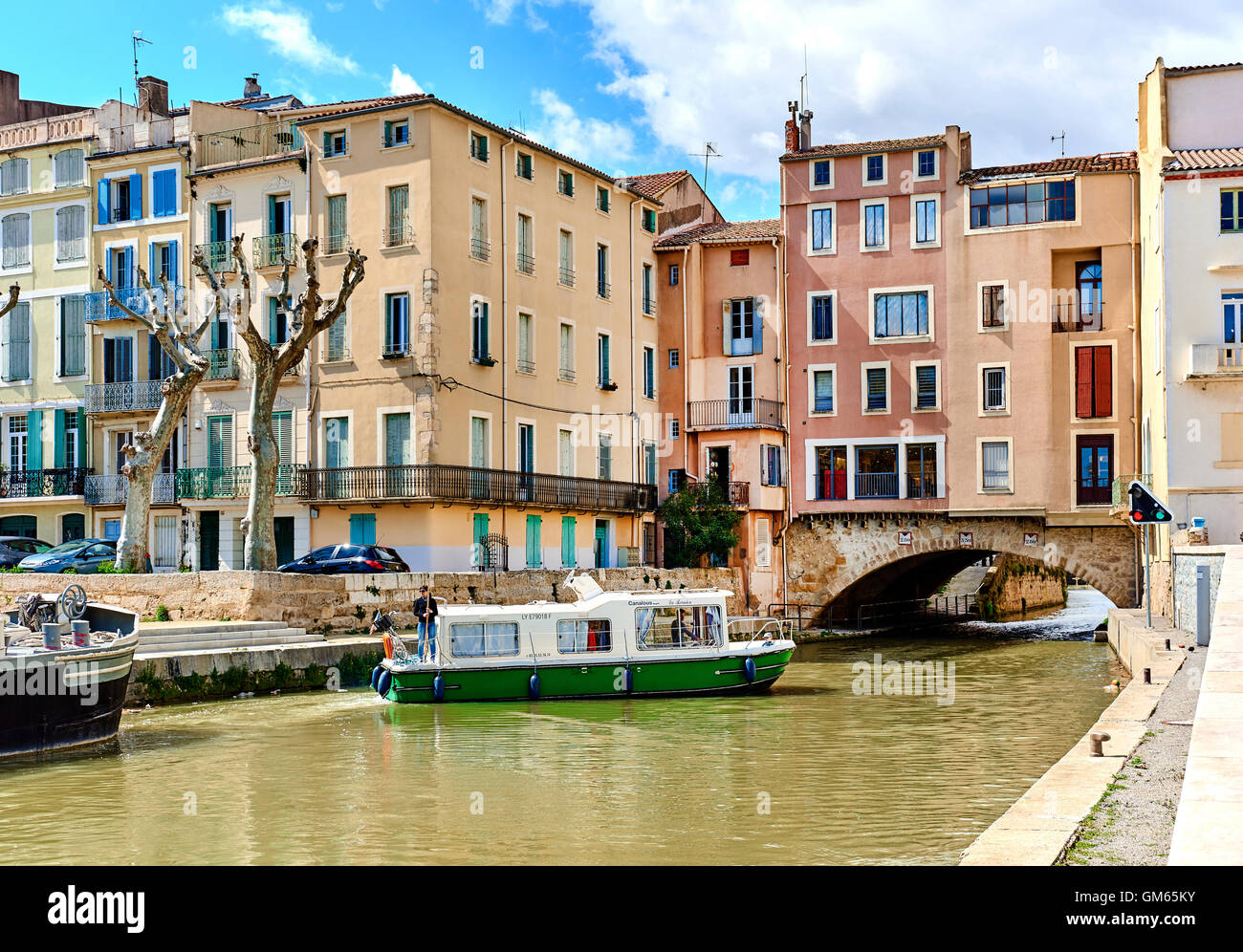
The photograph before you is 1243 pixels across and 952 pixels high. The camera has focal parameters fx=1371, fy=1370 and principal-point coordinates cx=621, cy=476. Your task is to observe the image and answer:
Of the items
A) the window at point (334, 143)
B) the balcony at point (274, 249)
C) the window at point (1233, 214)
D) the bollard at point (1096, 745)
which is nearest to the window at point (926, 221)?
the window at point (1233, 214)

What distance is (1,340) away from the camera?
48.3 m

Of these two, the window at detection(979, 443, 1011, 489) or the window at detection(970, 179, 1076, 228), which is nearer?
the window at detection(970, 179, 1076, 228)

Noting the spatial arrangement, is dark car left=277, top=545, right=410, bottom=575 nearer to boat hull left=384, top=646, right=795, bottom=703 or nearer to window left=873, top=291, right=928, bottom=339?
boat hull left=384, top=646, right=795, bottom=703

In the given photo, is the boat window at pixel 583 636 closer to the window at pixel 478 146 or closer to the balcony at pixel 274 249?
the window at pixel 478 146

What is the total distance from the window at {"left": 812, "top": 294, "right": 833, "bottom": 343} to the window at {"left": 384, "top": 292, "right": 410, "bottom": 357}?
53.5 feet

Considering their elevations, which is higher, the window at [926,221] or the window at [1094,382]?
the window at [926,221]

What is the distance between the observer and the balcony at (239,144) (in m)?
45.2

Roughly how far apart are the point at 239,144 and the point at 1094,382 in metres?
29.6

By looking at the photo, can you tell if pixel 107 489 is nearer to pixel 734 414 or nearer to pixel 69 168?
pixel 69 168

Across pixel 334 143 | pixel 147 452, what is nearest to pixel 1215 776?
pixel 147 452

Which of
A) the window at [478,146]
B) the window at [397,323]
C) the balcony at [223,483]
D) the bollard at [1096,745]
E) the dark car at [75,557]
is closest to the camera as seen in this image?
the bollard at [1096,745]

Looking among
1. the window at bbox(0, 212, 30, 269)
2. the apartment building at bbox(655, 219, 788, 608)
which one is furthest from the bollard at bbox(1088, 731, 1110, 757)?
the window at bbox(0, 212, 30, 269)

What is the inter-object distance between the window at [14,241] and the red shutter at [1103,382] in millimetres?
37174

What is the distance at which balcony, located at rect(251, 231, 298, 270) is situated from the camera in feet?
140
